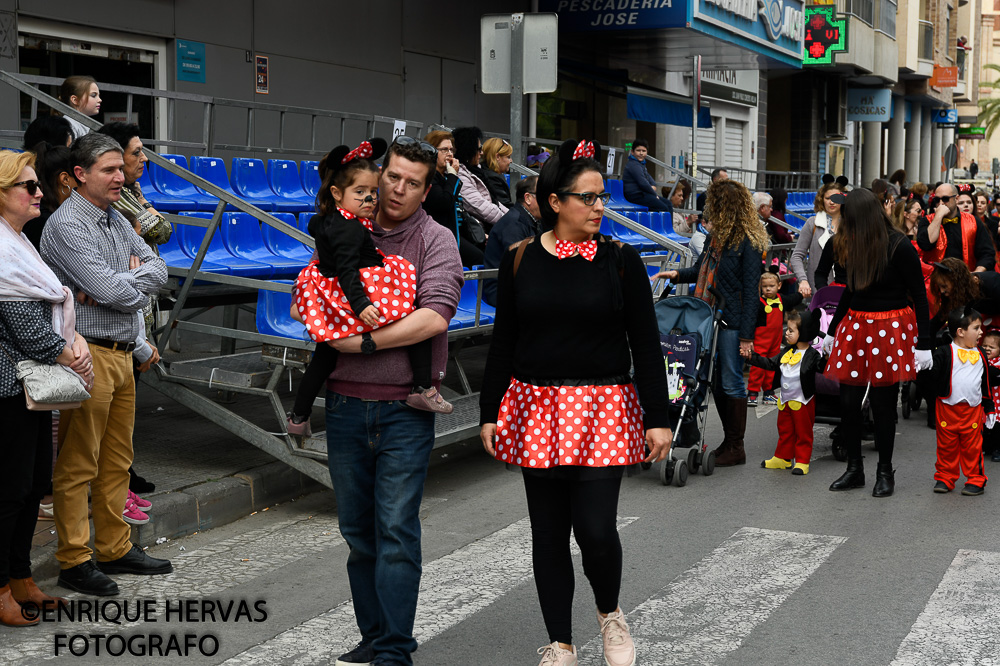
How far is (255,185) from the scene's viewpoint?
415 inches

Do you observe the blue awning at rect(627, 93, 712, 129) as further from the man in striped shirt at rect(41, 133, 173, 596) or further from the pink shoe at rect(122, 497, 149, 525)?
the man in striped shirt at rect(41, 133, 173, 596)

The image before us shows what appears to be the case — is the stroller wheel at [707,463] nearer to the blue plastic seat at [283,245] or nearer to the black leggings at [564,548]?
the blue plastic seat at [283,245]

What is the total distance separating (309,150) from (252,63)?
44.3 inches

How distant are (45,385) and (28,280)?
0.44 metres

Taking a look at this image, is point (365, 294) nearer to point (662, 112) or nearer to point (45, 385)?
point (45, 385)

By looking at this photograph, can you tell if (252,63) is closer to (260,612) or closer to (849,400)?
(849,400)

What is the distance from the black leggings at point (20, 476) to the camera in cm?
468

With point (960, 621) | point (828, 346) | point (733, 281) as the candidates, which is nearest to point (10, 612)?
point (960, 621)

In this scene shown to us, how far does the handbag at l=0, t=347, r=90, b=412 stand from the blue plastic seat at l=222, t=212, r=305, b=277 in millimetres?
4120

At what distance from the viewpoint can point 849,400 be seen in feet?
24.3

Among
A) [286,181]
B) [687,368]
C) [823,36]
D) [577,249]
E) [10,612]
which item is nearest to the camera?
[577,249]

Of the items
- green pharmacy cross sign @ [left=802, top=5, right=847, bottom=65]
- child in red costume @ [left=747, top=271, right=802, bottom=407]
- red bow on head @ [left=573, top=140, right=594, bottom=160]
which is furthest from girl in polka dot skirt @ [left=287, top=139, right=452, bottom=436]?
green pharmacy cross sign @ [left=802, top=5, right=847, bottom=65]

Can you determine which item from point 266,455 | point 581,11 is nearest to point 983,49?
point 581,11

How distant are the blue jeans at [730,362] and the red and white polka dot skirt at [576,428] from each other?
408 cm
